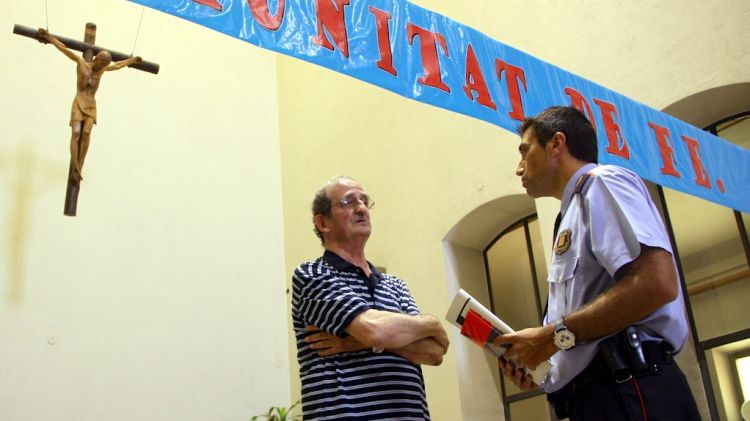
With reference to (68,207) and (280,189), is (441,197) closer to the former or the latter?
(280,189)

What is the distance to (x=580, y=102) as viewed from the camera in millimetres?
3938

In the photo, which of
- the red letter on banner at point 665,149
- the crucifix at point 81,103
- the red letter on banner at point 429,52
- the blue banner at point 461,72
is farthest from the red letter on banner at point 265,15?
the crucifix at point 81,103

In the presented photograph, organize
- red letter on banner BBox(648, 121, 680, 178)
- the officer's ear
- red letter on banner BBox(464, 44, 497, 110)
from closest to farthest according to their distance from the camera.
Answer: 1. the officer's ear
2. red letter on banner BBox(464, 44, 497, 110)
3. red letter on banner BBox(648, 121, 680, 178)

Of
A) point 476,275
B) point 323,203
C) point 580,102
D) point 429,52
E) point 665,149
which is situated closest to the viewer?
point 323,203

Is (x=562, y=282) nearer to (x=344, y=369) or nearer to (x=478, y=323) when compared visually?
(x=478, y=323)

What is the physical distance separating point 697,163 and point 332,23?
7.37 ft

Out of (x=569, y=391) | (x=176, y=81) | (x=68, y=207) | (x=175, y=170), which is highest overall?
(x=176, y=81)

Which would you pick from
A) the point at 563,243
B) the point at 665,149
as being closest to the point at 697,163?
the point at 665,149

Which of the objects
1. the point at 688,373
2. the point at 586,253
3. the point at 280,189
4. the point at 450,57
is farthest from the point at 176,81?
the point at 586,253

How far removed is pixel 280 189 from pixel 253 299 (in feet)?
4.45

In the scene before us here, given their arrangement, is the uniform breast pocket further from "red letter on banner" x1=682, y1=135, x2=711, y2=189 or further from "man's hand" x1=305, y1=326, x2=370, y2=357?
"red letter on banner" x1=682, y1=135, x2=711, y2=189

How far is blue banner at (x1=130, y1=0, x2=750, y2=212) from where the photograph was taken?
3.04 metres

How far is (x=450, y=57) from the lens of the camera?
11.6ft

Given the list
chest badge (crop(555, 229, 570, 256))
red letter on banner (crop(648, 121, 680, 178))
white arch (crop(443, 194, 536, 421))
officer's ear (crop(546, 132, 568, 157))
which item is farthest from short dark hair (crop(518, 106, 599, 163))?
white arch (crop(443, 194, 536, 421))
